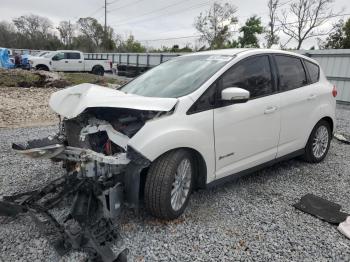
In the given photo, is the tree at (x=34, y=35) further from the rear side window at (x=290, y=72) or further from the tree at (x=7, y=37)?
the rear side window at (x=290, y=72)

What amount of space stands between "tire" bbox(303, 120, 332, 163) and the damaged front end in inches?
108

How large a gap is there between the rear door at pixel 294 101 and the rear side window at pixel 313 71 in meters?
0.09

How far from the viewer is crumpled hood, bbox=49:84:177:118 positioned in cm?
282

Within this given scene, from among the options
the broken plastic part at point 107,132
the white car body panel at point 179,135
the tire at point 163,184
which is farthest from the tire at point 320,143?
the broken plastic part at point 107,132

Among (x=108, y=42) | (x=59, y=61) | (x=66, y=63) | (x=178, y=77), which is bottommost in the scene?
(x=178, y=77)

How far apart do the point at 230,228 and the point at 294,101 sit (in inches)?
78.2

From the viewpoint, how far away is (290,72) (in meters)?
4.21

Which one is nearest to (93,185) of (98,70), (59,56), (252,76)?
(252,76)

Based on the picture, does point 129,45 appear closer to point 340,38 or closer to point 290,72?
point 340,38

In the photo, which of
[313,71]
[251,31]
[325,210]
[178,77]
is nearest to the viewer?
[325,210]

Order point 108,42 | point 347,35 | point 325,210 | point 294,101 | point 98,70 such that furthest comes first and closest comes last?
point 108,42 → point 347,35 → point 98,70 → point 294,101 → point 325,210

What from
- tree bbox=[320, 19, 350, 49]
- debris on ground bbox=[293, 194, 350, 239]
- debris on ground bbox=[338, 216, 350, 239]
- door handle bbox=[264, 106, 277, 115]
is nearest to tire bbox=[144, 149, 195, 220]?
door handle bbox=[264, 106, 277, 115]

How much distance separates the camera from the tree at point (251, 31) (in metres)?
30.6

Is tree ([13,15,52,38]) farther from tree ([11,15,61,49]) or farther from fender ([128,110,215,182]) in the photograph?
fender ([128,110,215,182])
